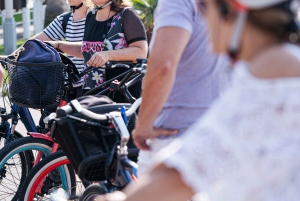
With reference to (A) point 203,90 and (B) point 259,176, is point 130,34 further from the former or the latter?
(B) point 259,176

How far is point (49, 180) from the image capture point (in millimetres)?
4520

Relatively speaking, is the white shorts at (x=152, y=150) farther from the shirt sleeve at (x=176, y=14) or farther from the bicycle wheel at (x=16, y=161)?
the bicycle wheel at (x=16, y=161)

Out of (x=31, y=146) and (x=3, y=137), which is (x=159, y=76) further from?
(x=3, y=137)

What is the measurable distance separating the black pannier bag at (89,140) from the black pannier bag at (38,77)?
1.06m

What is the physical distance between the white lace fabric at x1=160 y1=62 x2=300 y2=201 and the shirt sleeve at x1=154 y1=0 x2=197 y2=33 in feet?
4.40

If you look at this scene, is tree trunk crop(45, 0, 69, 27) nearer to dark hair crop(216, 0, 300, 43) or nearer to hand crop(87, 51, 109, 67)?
hand crop(87, 51, 109, 67)

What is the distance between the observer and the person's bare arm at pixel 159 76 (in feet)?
8.79

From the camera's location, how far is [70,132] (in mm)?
3590

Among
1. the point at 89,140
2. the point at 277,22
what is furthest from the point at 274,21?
the point at 89,140

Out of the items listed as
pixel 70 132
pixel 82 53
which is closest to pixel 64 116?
pixel 70 132

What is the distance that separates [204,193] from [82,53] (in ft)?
11.9

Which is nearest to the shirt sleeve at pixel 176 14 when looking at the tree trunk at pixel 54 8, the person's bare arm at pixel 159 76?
the person's bare arm at pixel 159 76

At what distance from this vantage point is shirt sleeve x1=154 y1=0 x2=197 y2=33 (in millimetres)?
2691

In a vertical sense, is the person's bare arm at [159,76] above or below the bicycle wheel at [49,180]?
above
